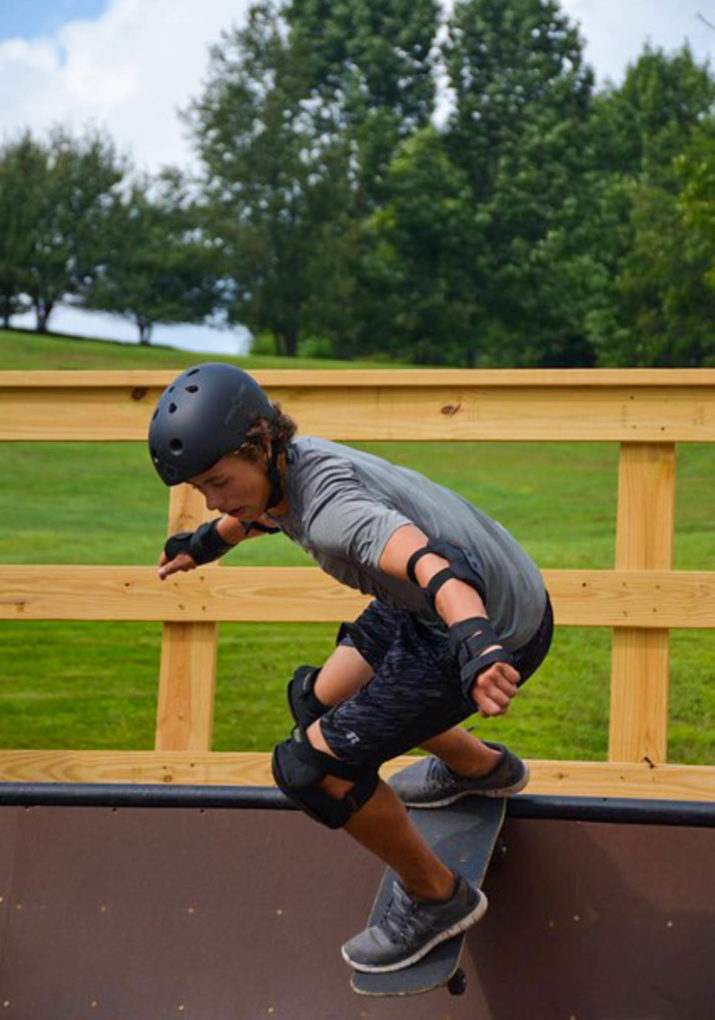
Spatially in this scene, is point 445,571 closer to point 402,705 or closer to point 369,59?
point 402,705

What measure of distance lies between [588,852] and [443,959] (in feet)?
1.70

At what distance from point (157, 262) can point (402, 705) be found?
4108cm

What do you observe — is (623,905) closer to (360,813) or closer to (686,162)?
(360,813)

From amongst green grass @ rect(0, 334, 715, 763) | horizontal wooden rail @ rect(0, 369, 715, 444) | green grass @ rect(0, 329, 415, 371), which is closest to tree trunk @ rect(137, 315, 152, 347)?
green grass @ rect(0, 329, 415, 371)

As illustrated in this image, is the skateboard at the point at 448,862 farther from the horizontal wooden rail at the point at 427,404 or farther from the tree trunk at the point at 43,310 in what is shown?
the tree trunk at the point at 43,310

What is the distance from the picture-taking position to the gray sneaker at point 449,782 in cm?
405

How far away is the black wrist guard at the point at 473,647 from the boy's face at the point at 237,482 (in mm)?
646

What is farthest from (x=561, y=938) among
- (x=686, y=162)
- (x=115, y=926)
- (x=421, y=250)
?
(x=421, y=250)

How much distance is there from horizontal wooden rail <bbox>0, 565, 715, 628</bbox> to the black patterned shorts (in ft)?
5.00

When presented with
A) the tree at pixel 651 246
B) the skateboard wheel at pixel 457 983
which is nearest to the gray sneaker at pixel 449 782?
the skateboard wheel at pixel 457 983

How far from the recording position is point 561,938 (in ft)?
13.1

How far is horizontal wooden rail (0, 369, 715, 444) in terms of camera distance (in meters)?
5.24

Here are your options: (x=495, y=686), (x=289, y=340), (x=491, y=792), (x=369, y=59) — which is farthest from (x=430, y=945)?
(x=369, y=59)

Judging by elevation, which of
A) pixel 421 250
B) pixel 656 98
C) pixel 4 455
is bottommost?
pixel 4 455
